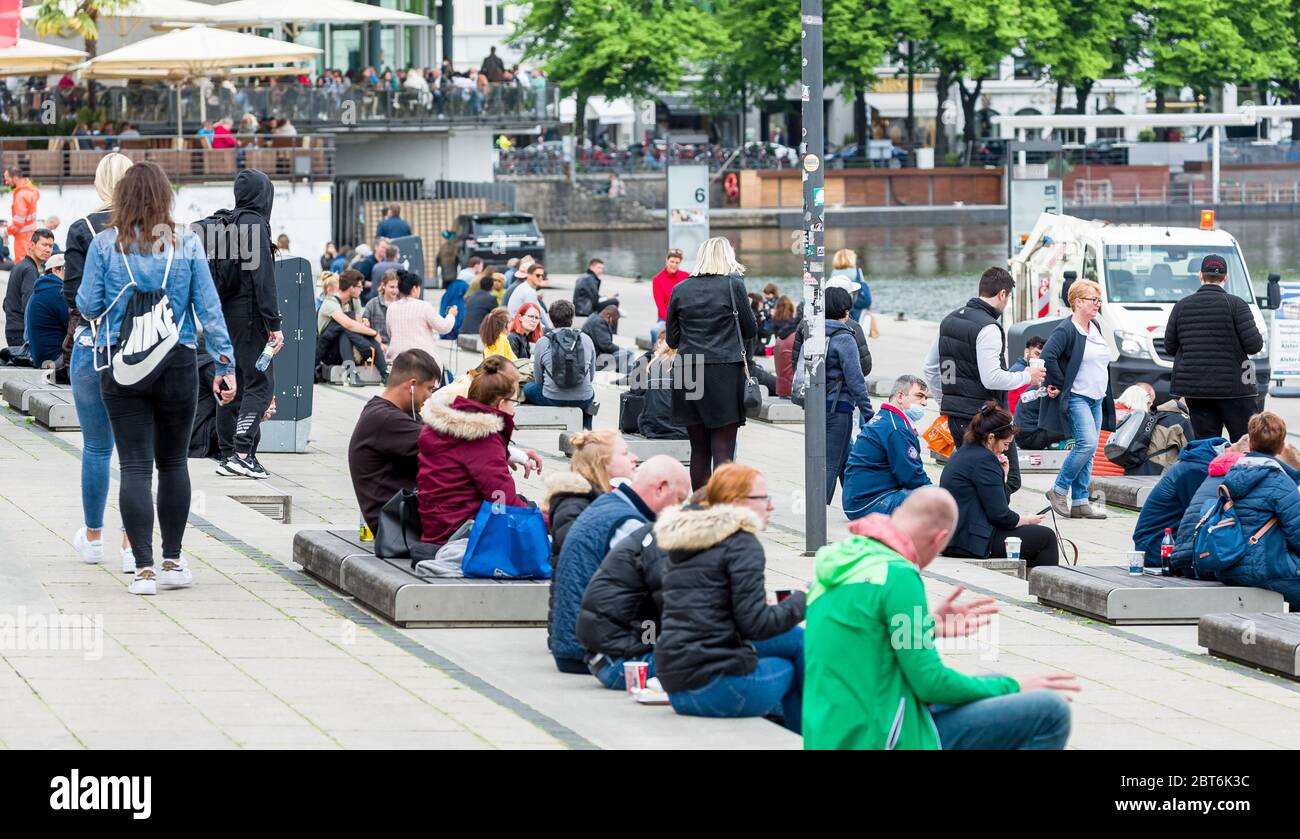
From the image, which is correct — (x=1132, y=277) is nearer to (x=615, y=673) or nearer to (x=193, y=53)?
(x=615, y=673)

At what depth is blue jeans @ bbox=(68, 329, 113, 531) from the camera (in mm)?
9023

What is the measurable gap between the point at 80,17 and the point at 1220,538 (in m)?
37.7

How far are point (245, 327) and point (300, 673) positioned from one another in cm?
549

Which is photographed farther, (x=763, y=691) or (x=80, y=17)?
(x=80, y=17)

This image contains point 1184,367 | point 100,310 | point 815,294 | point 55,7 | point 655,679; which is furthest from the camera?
point 55,7

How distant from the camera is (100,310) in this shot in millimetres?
8773

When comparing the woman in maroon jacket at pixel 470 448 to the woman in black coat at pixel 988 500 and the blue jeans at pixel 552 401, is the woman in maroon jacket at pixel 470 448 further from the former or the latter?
the blue jeans at pixel 552 401

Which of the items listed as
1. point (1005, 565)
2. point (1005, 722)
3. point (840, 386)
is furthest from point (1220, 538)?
point (1005, 722)

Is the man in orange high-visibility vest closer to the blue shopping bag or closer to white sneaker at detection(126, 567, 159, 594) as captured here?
white sneaker at detection(126, 567, 159, 594)

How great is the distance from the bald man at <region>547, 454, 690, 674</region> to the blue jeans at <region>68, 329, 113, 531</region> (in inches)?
85.9

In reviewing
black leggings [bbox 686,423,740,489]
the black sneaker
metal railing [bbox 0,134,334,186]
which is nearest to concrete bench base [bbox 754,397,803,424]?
black leggings [bbox 686,423,740,489]

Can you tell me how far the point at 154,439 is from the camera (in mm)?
8945
